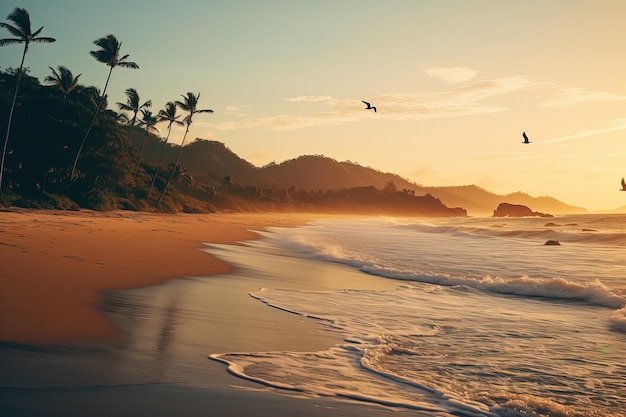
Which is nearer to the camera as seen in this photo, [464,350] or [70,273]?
[464,350]

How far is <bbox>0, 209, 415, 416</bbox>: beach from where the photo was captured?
4.87 m

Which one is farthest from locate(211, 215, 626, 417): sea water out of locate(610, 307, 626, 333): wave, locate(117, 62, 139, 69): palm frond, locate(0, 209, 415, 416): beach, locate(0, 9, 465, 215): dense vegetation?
locate(117, 62, 139, 69): palm frond

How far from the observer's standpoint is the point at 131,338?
7.19 metres

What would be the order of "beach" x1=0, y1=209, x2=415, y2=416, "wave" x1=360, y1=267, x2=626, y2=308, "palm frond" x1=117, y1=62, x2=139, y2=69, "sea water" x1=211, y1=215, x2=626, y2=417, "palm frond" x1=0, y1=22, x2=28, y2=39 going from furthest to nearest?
"palm frond" x1=117, y1=62, x2=139, y2=69 < "palm frond" x1=0, y1=22, x2=28, y2=39 < "wave" x1=360, y1=267, x2=626, y2=308 < "sea water" x1=211, y1=215, x2=626, y2=417 < "beach" x1=0, y1=209, x2=415, y2=416

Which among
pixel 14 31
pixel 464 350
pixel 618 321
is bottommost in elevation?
pixel 464 350

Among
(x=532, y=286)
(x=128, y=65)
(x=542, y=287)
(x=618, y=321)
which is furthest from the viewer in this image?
(x=128, y=65)

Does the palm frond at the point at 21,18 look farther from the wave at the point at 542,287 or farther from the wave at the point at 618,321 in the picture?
the wave at the point at 618,321

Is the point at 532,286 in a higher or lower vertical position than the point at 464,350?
higher

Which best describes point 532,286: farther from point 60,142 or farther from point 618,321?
point 60,142

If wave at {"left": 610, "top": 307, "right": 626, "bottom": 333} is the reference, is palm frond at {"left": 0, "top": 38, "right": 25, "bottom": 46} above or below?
above

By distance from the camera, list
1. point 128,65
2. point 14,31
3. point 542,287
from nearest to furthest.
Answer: point 542,287 < point 14,31 < point 128,65

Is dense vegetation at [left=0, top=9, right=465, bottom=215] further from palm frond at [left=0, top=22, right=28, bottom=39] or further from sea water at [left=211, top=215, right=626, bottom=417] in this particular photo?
sea water at [left=211, top=215, right=626, bottom=417]

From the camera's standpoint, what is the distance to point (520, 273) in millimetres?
21484

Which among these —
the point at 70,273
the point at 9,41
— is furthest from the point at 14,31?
the point at 70,273
